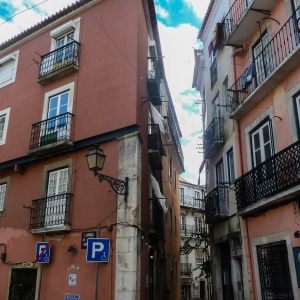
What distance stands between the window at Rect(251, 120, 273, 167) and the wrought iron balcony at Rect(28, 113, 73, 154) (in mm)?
5731

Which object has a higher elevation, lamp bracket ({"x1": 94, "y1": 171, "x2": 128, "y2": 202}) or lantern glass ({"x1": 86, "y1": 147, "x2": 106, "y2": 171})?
lantern glass ({"x1": 86, "y1": 147, "x2": 106, "y2": 171})

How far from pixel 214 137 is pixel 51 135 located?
19.2 feet

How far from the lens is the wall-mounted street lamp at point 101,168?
28.7 feet

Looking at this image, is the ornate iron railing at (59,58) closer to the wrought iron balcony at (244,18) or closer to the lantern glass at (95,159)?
the lantern glass at (95,159)

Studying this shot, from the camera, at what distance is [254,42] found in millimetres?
11211

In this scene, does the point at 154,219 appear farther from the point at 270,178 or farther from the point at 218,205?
the point at 270,178

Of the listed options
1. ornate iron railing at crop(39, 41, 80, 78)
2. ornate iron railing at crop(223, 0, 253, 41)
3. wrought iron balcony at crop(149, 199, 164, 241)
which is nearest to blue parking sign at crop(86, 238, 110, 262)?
wrought iron balcony at crop(149, 199, 164, 241)

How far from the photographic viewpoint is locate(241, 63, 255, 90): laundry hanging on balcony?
10.8 m

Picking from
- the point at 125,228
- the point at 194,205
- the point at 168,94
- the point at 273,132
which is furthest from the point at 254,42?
the point at 194,205

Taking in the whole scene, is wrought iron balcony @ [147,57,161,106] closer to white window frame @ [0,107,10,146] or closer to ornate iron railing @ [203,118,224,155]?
ornate iron railing @ [203,118,224,155]

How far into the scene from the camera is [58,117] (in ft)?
40.0

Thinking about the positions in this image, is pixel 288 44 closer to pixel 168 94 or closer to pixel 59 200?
pixel 59 200

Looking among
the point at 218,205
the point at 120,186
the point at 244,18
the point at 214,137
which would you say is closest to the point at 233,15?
the point at 244,18

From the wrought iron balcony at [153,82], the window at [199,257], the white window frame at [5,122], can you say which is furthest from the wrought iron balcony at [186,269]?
the white window frame at [5,122]
